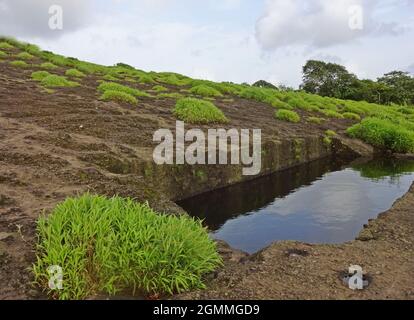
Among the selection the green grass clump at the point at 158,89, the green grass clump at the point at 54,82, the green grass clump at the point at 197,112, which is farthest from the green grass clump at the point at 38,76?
the green grass clump at the point at 197,112

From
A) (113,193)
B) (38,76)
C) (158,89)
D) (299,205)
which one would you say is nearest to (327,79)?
(158,89)

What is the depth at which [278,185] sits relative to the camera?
13.1 meters

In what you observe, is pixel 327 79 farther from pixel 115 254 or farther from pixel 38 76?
pixel 115 254

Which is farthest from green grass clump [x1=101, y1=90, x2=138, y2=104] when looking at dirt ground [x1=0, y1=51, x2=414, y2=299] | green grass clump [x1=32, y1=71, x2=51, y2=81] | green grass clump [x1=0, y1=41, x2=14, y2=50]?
green grass clump [x1=0, y1=41, x2=14, y2=50]

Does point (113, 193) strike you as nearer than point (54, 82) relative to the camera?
Yes

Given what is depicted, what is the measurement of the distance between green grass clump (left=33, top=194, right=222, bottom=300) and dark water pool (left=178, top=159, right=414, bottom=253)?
2.94 metres

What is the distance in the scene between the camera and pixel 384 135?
62.6 feet

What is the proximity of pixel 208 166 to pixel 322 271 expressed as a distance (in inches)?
248

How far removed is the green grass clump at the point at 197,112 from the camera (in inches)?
587

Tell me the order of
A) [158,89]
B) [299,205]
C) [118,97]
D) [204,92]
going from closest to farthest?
1. [299,205]
2. [118,97]
3. [158,89]
4. [204,92]

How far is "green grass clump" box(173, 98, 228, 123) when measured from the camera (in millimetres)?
14920

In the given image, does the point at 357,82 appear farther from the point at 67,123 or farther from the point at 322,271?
the point at 322,271

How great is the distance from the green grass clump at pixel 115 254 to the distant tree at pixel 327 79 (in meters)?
45.1

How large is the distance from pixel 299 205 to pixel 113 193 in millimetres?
5134
